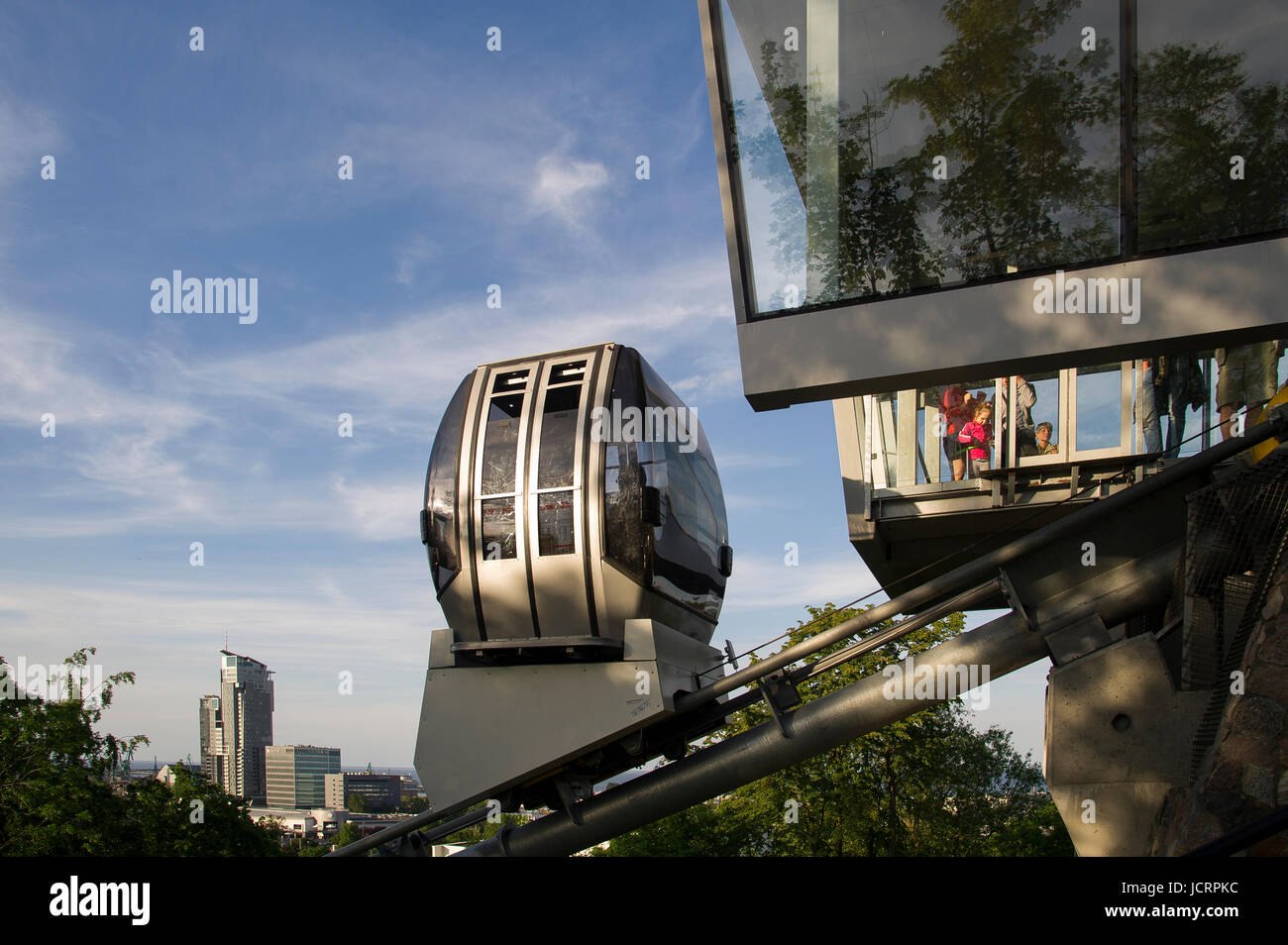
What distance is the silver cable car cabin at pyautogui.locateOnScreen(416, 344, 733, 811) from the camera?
9.51 m

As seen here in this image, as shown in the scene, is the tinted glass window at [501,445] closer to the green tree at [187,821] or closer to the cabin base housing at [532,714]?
the cabin base housing at [532,714]

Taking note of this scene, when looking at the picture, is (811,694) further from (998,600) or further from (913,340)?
(913,340)

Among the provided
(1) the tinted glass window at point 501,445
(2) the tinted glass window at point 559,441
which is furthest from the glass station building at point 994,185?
(1) the tinted glass window at point 501,445

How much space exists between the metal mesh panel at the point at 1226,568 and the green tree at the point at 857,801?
20.2 metres

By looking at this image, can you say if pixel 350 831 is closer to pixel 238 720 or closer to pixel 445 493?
pixel 445 493

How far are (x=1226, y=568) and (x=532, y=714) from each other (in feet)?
19.8

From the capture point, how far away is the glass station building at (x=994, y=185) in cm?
790

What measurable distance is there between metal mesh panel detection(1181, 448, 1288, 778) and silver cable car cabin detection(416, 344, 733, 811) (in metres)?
4.46

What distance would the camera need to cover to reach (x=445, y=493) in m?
10.0

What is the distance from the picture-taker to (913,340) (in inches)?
339
